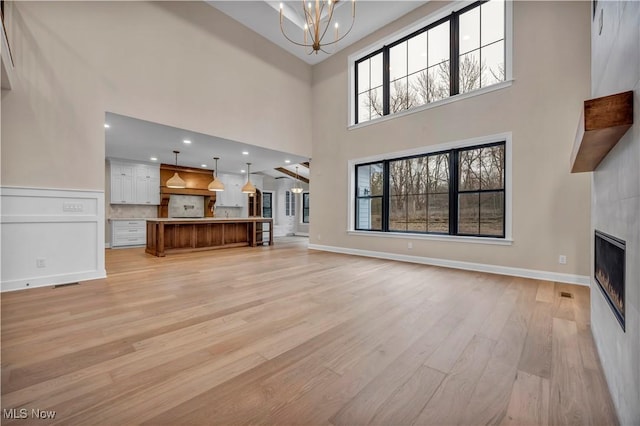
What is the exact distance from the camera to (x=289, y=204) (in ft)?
41.7

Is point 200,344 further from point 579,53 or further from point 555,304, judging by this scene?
point 579,53

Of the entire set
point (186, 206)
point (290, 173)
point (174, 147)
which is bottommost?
point (186, 206)

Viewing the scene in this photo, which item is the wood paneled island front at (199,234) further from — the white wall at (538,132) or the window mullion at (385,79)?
the white wall at (538,132)

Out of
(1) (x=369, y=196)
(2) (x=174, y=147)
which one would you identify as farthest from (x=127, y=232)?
(1) (x=369, y=196)

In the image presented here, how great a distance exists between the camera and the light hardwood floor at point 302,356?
1.22 meters

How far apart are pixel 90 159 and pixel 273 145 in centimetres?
322

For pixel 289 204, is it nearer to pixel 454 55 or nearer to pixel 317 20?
pixel 454 55

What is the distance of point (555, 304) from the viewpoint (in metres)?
2.65

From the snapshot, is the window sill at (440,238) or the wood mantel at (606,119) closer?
the wood mantel at (606,119)

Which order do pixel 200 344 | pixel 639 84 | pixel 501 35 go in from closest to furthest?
1. pixel 639 84
2. pixel 200 344
3. pixel 501 35

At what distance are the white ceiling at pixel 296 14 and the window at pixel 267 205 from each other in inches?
279

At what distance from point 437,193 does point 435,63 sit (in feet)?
7.89

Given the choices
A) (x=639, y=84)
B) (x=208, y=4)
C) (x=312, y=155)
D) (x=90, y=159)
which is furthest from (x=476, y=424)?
(x=208, y=4)

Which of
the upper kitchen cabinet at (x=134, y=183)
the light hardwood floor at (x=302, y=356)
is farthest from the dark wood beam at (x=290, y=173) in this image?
the light hardwood floor at (x=302, y=356)
